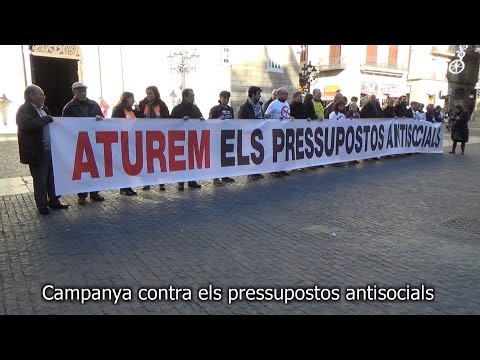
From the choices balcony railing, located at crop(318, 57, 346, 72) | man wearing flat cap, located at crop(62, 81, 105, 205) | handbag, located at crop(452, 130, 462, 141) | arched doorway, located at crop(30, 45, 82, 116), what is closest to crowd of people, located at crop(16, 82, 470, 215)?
man wearing flat cap, located at crop(62, 81, 105, 205)

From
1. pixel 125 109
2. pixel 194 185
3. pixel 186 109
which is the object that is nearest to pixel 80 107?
pixel 125 109

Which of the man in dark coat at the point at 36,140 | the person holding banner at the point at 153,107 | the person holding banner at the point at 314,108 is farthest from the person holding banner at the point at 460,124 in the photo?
the man in dark coat at the point at 36,140

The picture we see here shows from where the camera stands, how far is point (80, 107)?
19.8 feet

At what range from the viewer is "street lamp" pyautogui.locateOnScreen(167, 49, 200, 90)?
21.9 metres

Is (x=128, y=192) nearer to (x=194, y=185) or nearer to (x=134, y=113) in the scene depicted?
(x=194, y=185)

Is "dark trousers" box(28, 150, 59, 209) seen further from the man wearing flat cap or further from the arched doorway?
the arched doorway

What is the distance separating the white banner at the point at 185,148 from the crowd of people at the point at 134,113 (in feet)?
0.75

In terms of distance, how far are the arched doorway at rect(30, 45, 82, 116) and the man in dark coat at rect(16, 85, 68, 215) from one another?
16008 millimetres

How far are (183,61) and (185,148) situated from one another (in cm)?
1646

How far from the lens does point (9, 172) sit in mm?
8734
